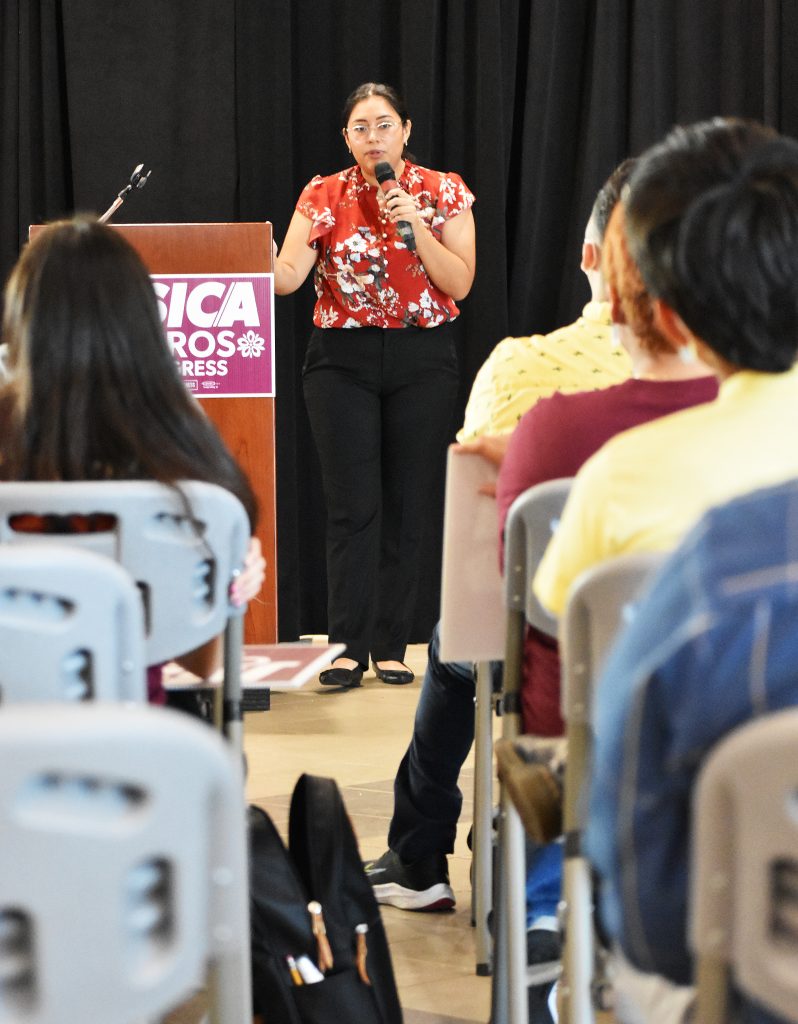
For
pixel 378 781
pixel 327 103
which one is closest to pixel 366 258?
pixel 327 103

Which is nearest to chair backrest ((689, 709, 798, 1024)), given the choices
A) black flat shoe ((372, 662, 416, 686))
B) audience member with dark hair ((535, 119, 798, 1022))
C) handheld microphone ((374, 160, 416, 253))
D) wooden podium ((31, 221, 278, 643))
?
audience member with dark hair ((535, 119, 798, 1022))

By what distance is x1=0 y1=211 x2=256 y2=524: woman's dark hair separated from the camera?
1.76 meters

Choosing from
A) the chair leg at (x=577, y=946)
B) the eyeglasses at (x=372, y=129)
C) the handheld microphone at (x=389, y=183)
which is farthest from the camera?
the eyeglasses at (x=372, y=129)

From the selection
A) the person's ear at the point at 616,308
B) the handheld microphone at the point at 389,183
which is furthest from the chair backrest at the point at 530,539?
the handheld microphone at the point at 389,183

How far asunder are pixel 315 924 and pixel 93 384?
727 millimetres

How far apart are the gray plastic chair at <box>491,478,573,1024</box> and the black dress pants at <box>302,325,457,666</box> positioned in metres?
2.77

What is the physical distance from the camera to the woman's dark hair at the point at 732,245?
124cm

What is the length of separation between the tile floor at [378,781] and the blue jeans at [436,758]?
16 cm

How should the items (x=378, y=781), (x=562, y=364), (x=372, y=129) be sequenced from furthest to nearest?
(x=372, y=129)
(x=378, y=781)
(x=562, y=364)

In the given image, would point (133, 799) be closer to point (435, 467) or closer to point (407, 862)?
point (407, 862)

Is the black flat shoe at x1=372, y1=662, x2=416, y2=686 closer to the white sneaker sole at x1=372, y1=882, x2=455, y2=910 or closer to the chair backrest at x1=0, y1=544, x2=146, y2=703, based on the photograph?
the white sneaker sole at x1=372, y1=882, x2=455, y2=910

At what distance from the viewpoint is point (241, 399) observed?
13.2 feet

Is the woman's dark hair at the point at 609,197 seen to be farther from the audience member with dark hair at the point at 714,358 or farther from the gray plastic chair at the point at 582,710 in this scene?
the gray plastic chair at the point at 582,710

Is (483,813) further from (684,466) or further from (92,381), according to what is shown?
(684,466)
